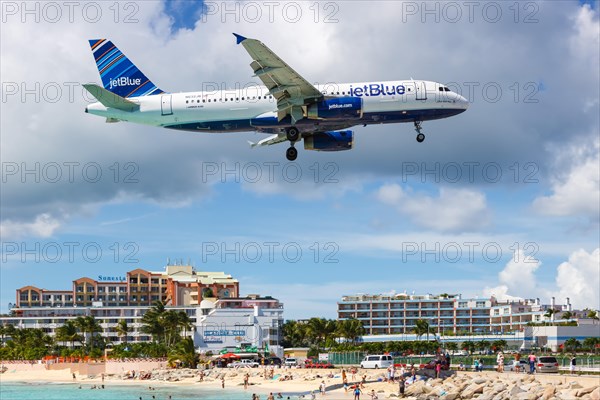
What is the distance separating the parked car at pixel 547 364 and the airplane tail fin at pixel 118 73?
35300mm

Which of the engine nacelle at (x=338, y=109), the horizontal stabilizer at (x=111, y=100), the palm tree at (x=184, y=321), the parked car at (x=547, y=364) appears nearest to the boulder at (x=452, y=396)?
the parked car at (x=547, y=364)

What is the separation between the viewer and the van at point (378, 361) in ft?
318

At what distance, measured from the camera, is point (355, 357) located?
371 ft

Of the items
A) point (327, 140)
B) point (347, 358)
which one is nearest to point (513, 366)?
point (327, 140)

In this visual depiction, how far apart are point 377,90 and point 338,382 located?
3705 cm

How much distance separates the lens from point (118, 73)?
232ft

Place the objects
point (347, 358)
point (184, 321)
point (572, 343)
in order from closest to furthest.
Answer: point (347, 358), point (572, 343), point (184, 321)

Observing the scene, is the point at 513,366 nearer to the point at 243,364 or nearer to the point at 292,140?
the point at 292,140

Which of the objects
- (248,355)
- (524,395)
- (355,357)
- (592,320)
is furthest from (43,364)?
(524,395)

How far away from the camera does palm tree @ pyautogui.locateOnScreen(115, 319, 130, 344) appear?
191913 millimetres

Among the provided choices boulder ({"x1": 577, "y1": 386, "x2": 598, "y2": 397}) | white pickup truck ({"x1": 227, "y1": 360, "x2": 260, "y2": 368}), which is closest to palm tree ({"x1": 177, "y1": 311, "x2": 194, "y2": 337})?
white pickup truck ({"x1": 227, "y1": 360, "x2": 260, "y2": 368})

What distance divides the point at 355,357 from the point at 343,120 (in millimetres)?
58989

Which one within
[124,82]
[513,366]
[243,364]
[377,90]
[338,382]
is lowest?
[243,364]

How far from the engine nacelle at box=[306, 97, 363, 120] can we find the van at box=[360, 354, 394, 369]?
43.8m
